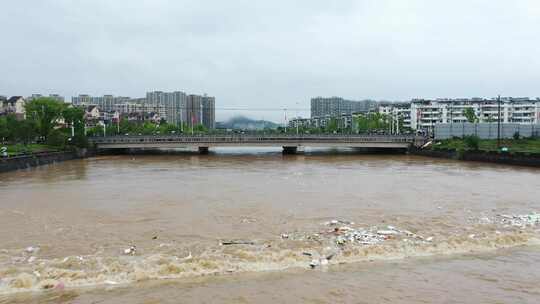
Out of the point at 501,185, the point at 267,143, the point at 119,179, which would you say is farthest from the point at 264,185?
the point at 267,143

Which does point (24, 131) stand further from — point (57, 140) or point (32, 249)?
point (32, 249)

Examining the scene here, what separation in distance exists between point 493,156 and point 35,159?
167ft

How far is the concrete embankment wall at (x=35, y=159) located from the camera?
41550 mm

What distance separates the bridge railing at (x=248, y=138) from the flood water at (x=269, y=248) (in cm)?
4489

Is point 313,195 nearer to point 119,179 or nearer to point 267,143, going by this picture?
point 119,179

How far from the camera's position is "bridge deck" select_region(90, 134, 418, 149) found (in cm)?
7038

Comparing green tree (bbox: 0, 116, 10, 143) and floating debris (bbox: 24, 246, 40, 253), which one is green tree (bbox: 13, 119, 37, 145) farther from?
floating debris (bbox: 24, 246, 40, 253)

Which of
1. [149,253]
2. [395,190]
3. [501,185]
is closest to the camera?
[149,253]

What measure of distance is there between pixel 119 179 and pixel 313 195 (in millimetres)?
18071

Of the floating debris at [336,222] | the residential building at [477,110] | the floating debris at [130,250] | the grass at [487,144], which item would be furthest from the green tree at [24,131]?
the residential building at [477,110]

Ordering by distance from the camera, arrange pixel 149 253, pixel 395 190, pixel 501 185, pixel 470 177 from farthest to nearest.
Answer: pixel 470 177
pixel 501 185
pixel 395 190
pixel 149 253

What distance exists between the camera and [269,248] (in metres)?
13.1

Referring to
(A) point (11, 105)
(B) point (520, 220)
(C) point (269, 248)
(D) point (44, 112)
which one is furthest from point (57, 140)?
(A) point (11, 105)

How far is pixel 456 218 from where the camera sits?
1777 centimetres
